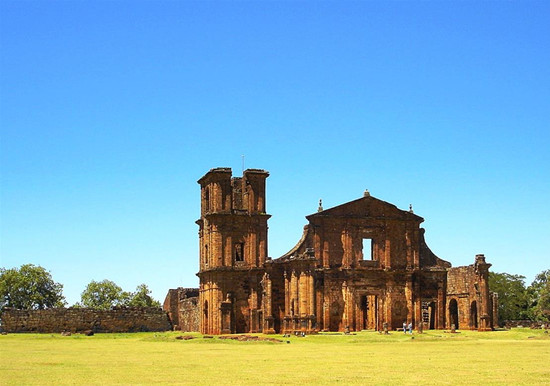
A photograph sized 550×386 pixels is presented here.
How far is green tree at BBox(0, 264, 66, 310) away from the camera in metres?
88.5

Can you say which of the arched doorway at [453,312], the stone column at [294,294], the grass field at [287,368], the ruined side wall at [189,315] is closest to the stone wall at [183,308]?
the ruined side wall at [189,315]

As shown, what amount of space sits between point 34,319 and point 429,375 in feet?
153

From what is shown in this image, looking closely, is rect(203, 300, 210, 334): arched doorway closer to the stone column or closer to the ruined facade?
the ruined facade

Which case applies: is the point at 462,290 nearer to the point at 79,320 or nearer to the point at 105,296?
the point at 79,320

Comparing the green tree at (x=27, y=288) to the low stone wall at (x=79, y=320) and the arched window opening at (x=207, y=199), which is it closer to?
the low stone wall at (x=79, y=320)

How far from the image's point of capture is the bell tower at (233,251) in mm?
54531

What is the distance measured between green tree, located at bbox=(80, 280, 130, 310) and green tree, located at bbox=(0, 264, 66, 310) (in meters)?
6.02

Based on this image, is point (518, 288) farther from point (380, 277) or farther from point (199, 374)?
point (199, 374)

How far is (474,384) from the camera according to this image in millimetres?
18078

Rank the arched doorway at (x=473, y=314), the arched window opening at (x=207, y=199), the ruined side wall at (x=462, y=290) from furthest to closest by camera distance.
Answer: the ruined side wall at (x=462, y=290) < the arched doorway at (x=473, y=314) < the arched window opening at (x=207, y=199)

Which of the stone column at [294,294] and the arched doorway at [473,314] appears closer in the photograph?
the stone column at [294,294]

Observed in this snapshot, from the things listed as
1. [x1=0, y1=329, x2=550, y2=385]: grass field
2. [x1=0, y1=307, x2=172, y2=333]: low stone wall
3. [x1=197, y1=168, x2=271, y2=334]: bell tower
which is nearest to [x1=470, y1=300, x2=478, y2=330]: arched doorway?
[x1=197, y1=168, x2=271, y2=334]: bell tower

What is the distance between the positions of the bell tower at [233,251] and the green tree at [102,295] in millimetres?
44512

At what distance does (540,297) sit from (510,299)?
8781 millimetres
